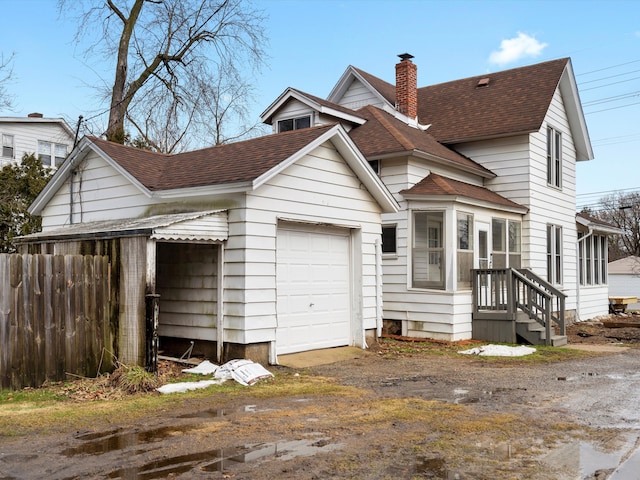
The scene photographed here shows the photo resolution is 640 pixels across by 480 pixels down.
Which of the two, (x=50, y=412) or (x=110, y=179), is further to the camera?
(x=110, y=179)

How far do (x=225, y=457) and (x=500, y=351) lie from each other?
28.7ft

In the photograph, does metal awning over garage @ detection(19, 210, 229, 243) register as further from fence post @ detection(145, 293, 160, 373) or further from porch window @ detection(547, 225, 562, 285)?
porch window @ detection(547, 225, 562, 285)

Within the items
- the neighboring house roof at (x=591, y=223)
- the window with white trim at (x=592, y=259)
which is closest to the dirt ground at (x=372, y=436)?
the neighboring house roof at (x=591, y=223)

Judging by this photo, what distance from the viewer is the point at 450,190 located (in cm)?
1500

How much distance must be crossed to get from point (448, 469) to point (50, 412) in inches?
184

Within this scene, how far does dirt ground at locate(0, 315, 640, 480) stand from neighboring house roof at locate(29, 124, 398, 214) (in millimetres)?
3659

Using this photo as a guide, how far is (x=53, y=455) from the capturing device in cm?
Answer: 570

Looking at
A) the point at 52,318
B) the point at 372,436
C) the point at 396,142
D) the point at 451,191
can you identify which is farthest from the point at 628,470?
the point at 396,142

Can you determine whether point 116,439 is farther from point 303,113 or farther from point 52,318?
point 303,113

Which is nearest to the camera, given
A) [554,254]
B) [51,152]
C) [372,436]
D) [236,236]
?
[372,436]

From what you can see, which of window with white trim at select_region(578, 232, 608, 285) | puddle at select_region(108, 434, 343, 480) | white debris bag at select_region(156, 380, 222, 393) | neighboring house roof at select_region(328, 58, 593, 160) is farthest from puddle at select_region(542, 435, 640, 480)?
window with white trim at select_region(578, 232, 608, 285)

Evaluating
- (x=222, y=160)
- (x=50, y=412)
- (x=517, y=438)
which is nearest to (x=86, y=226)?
(x=222, y=160)

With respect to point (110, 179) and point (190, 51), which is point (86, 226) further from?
point (190, 51)

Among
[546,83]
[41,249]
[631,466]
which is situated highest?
[546,83]
